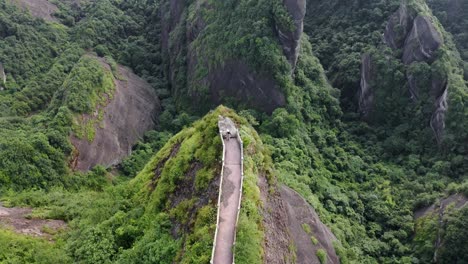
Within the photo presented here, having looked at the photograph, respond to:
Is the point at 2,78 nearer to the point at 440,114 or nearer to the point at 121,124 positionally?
the point at 121,124

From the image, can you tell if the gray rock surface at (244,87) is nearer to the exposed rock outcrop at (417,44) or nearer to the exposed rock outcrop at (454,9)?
the exposed rock outcrop at (417,44)

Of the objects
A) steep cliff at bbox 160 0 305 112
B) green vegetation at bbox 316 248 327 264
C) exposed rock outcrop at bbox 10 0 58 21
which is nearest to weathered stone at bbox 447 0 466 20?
steep cliff at bbox 160 0 305 112

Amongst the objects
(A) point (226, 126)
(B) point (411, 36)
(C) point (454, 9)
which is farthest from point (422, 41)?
(A) point (226, 126)

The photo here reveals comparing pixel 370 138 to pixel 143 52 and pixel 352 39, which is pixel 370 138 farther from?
pixel 143 52

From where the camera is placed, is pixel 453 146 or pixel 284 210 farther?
pixel 453 146

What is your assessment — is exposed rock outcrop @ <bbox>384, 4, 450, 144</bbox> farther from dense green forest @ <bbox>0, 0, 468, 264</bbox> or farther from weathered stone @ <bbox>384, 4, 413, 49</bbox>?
dense green forest @ <bbox>0, 0, 468, 264</bbox>

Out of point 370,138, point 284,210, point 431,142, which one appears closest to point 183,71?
point 370,138
